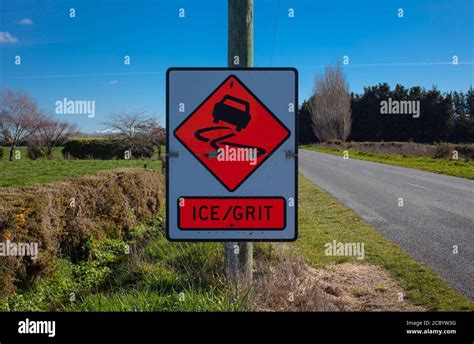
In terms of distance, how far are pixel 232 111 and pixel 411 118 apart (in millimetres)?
58227

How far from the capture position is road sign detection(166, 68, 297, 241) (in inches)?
114

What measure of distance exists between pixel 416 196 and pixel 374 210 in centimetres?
300

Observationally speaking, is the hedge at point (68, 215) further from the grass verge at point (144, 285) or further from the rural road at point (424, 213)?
the rural road at point (424, 213)

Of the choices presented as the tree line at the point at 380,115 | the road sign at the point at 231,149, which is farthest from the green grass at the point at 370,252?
the tree line at the point at 380,115

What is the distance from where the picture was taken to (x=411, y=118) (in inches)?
2226

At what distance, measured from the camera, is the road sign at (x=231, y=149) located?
290 centimetres

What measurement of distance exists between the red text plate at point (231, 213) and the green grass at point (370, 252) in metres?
2.24

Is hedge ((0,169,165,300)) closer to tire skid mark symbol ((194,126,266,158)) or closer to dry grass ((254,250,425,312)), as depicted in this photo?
dry grass ((254,250,425,312))

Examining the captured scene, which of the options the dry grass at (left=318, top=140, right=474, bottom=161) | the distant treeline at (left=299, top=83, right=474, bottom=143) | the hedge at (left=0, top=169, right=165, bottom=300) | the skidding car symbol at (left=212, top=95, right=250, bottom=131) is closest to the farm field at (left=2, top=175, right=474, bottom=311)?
the hedge at (left=0, top=169, right=165, bottom=300)

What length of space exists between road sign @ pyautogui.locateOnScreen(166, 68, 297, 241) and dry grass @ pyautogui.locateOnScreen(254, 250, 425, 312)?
895mm
